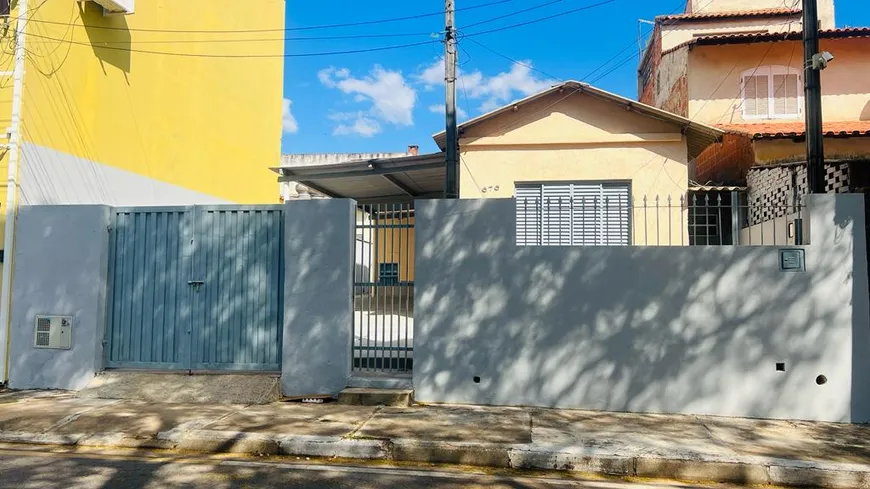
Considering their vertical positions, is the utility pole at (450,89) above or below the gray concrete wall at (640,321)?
above

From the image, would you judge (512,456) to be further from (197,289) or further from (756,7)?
(756,7)

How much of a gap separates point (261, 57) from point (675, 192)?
10.4 meters

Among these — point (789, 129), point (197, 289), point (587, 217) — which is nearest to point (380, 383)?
point (197, 289)

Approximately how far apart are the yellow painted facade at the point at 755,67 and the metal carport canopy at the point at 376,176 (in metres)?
7.27

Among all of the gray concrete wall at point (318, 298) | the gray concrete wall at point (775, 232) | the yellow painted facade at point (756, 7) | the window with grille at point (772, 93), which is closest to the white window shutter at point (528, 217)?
the gray concrete wall at point (318, 298)

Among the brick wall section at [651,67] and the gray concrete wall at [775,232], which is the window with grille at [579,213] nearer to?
the gray concrete wall at [775,232]

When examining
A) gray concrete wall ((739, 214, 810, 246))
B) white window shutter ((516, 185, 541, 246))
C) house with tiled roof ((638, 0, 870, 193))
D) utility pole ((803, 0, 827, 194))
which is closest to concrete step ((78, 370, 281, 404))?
white window shutter ((516, 185, 541, 246))

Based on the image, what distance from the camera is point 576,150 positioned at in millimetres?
11094

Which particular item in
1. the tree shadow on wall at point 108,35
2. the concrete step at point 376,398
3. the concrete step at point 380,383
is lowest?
the concrete step at point 376,398

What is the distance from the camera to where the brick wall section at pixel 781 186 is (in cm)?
703

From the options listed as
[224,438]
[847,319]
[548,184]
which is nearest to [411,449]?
[224,438]

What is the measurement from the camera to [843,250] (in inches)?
239

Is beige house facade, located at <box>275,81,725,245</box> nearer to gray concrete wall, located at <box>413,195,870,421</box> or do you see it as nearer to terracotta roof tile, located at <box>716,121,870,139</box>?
terracotta roof tile, located at <box>716,121,870,139</box>

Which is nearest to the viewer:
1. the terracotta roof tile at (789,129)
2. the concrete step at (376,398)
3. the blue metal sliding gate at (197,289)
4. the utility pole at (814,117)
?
the utility pole at (814,117)
